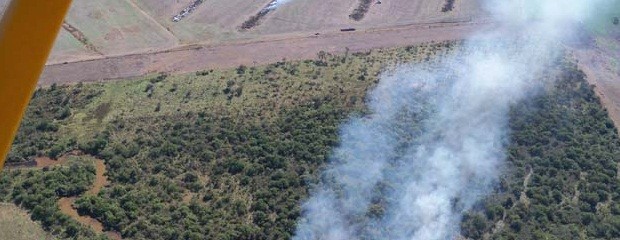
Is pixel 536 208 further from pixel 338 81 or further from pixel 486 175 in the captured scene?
pixel 338 81

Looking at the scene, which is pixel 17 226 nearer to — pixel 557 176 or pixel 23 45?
pixel 23 45

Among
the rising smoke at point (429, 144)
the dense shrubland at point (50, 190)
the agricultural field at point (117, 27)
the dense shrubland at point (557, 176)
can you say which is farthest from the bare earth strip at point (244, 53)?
the dense shrubland at point (557, 176)

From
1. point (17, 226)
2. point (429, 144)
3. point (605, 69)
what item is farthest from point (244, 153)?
point (605, 69)

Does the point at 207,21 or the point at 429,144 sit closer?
the point at 429,144

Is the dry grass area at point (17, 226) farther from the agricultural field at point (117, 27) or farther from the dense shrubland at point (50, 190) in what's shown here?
the agricultural field at point (117, 27)

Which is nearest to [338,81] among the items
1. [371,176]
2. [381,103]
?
[381,103]

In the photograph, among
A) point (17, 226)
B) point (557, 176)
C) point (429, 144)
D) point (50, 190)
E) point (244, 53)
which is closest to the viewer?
point (17, 226)
